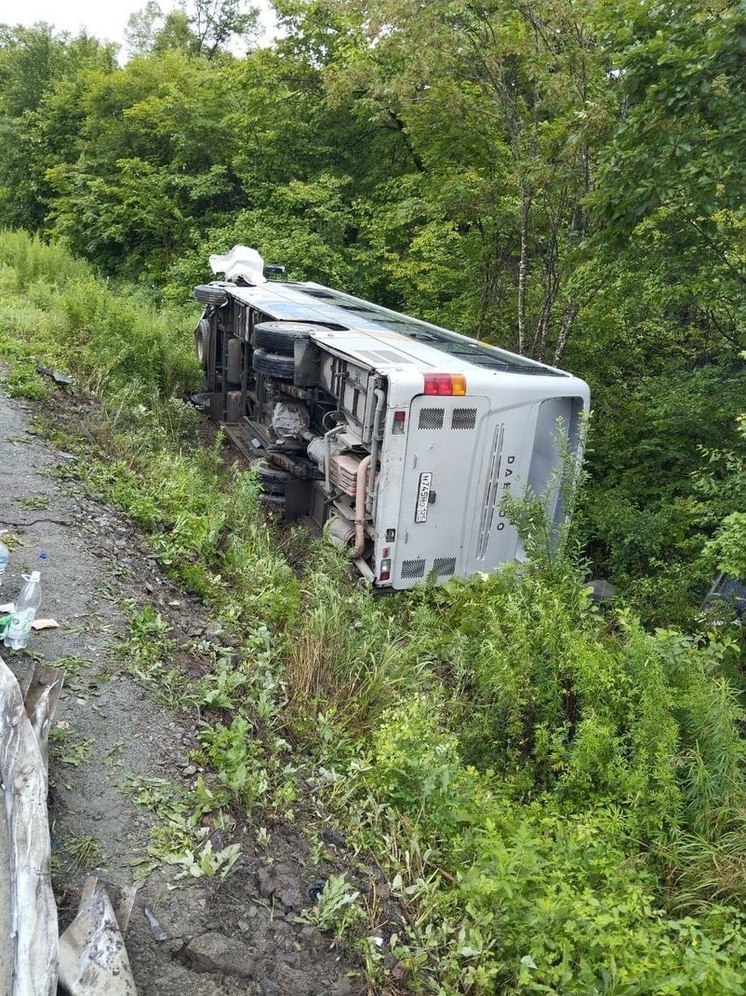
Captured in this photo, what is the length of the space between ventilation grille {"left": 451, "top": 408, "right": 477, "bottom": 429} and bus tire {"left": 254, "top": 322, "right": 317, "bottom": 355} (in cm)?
166

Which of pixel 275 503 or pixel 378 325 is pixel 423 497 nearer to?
pixel 275 503

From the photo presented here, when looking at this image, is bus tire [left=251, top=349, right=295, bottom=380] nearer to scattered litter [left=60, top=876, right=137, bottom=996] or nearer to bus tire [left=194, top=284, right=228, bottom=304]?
bus tire [left=194, top=284, right=228, bottom=304]

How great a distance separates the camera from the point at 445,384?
514cm

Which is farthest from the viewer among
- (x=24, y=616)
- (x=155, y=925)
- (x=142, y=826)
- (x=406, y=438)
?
(x=406, y=438)

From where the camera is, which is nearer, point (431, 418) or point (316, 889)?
point (316, 889)

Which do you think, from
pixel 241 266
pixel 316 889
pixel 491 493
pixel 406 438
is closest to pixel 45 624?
pixel 316 889

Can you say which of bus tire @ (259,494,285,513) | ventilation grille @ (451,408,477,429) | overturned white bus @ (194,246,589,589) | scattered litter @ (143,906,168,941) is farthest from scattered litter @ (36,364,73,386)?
scattered litter @ (143,906,168,941)

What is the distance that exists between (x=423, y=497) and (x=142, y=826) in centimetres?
309

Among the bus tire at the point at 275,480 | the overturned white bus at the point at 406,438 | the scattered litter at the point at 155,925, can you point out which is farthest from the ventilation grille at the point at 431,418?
the scattered litter at the point at 155,925

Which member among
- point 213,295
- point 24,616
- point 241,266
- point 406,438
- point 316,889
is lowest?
point 316,889

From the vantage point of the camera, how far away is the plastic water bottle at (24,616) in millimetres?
3357

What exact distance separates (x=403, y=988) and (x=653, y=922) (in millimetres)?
1037

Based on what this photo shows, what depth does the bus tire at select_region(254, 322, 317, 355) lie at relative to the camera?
626 cm

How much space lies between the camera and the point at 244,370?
859cm
